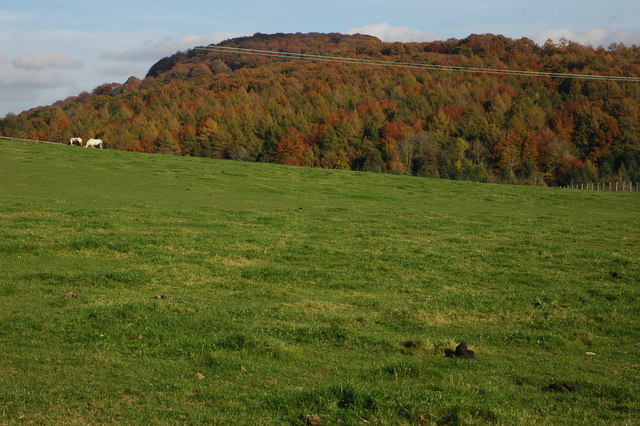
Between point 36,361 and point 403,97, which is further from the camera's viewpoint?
point 403,97

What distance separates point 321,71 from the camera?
150 meters

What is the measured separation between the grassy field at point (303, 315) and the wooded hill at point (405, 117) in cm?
6304

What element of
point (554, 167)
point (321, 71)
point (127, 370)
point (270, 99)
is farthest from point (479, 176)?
point (127, 370)

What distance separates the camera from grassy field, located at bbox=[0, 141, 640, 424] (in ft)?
23.2

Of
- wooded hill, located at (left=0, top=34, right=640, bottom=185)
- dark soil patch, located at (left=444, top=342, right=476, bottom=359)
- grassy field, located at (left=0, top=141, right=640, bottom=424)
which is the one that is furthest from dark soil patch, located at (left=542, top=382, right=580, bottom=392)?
wooded hill, located at (left=0, top=34, right=640, bottom=185)

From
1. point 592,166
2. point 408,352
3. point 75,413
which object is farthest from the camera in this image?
point 592,166

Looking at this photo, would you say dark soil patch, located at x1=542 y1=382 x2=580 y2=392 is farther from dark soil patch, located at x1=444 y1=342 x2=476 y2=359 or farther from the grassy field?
dark soil patch, located at x1=444 y1=342 x2=476 y2=359

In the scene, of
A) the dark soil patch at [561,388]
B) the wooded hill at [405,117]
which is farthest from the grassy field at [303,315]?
the wooded hill at [405,117]

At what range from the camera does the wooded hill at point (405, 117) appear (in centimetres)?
9756

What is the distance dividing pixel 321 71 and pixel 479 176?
239 feet

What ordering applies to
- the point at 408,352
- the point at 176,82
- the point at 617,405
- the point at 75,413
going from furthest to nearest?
the point at 176,82
the point at 408,352
the point at 617,405
the point at 75,413

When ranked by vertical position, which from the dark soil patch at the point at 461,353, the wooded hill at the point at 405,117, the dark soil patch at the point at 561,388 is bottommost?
the dark soil patch at the point at 461,353

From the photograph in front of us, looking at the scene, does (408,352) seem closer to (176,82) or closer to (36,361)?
(36,361)

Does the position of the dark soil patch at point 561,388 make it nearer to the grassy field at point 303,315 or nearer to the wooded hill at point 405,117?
the grassy field at point 303,315
